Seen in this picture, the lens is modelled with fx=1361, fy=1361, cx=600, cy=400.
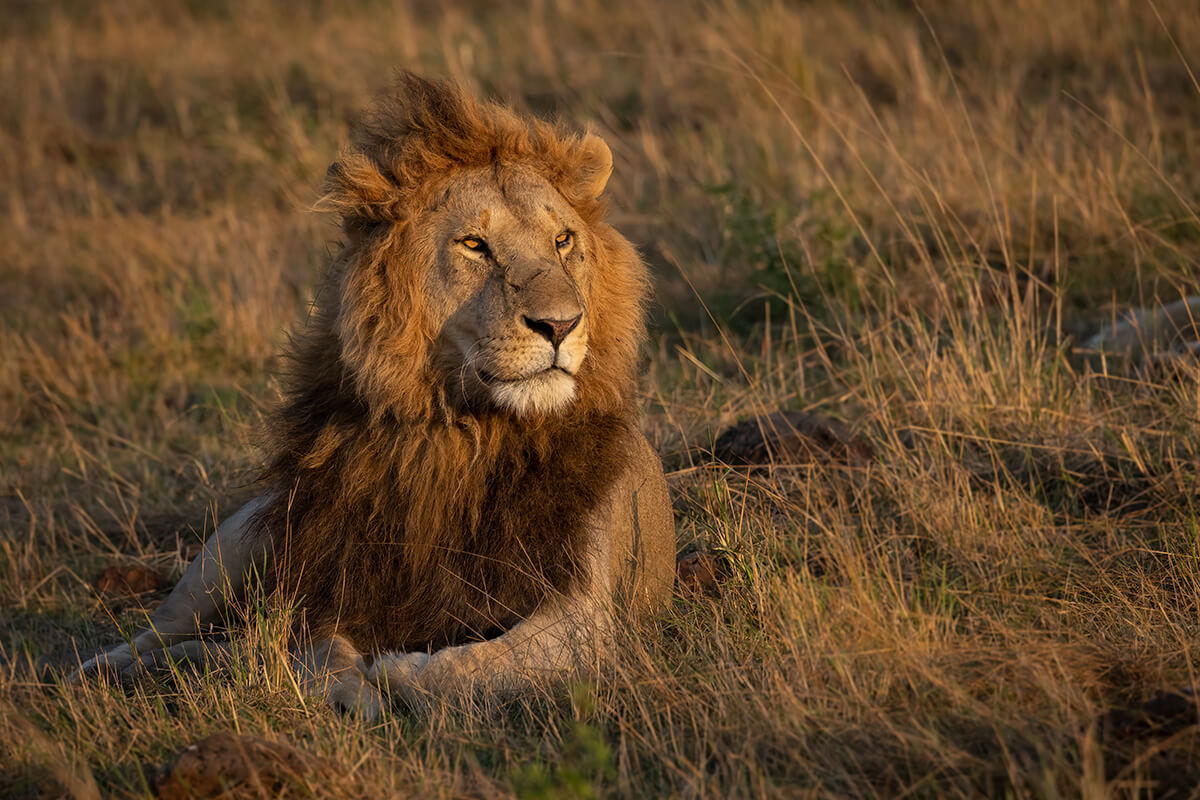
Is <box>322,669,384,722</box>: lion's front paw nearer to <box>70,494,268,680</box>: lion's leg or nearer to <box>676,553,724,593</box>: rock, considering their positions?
<box>70,494,268,680</box>: lion's leg

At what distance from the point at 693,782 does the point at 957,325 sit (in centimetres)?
334

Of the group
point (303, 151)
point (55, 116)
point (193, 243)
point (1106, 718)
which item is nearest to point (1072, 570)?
point (1106, 718)

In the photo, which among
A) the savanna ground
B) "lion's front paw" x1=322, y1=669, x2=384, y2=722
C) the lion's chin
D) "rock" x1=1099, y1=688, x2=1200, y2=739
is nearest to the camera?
"rock" x1=1099, y1=688, x2=1200, y2=739

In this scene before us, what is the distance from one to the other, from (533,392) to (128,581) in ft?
7.56

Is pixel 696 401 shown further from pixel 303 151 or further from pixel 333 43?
pixel 333 43

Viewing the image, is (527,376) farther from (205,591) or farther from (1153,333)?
(1153,333)

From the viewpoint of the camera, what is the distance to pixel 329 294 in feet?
13.9

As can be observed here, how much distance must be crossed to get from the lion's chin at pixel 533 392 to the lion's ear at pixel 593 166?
0.82m

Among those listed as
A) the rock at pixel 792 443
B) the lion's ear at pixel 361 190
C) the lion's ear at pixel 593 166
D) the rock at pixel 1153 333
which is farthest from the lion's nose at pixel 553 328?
the rock at pixel 1153 333

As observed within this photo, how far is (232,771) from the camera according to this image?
310cm

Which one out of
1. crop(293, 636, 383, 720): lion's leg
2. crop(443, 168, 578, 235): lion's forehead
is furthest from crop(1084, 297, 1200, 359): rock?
crop(293, 636, 383, 720): lion's leg

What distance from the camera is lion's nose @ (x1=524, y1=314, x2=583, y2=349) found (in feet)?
12.4

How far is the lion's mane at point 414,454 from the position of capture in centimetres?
400

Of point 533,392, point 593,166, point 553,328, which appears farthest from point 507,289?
point 593,166
